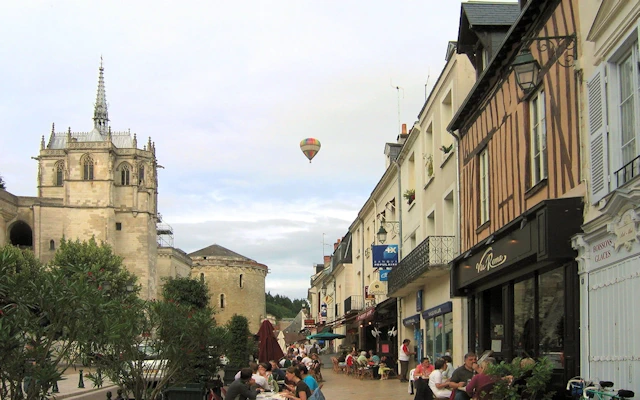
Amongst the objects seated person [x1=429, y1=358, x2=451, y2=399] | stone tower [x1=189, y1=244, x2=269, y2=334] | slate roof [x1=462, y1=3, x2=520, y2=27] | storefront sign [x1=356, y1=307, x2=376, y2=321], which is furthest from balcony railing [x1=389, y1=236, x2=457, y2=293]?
stone tower [x1=189, y1=244, x2=269, y2=334]

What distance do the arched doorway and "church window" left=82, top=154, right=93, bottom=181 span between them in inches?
290

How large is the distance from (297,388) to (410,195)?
14.1 metres

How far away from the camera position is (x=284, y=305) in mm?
168375

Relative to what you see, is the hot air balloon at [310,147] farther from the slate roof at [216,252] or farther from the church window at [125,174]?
the slate roof at [216,252]

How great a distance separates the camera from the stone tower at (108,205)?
8000cm

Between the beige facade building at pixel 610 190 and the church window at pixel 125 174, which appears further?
the church window at pixel 125 174

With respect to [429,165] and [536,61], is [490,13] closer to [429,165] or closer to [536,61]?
[536,61]

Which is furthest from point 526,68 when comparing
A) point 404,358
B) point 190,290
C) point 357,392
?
point 190,290

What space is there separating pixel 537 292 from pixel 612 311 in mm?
3294

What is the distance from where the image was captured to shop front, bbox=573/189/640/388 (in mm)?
8047

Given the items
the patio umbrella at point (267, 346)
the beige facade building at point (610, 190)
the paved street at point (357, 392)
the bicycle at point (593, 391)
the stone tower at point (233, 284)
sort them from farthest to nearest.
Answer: the stone tower at point (233, 284) → the patio umbrella at point (267, 346) → the paved street at point (357, 392) → the beige facade building at point (610, 190) → the bicycle at point (593, 391)

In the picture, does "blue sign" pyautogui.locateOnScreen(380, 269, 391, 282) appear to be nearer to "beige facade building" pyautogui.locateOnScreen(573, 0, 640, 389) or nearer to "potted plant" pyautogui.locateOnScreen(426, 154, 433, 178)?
"potted plant" pyautogui.locateOnScreen(426, 154, 433, 178)

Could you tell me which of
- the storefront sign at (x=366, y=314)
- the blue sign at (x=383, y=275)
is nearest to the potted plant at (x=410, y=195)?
the blue sign at (x=383, y=275)

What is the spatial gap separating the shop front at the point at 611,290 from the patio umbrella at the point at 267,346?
1389cm
